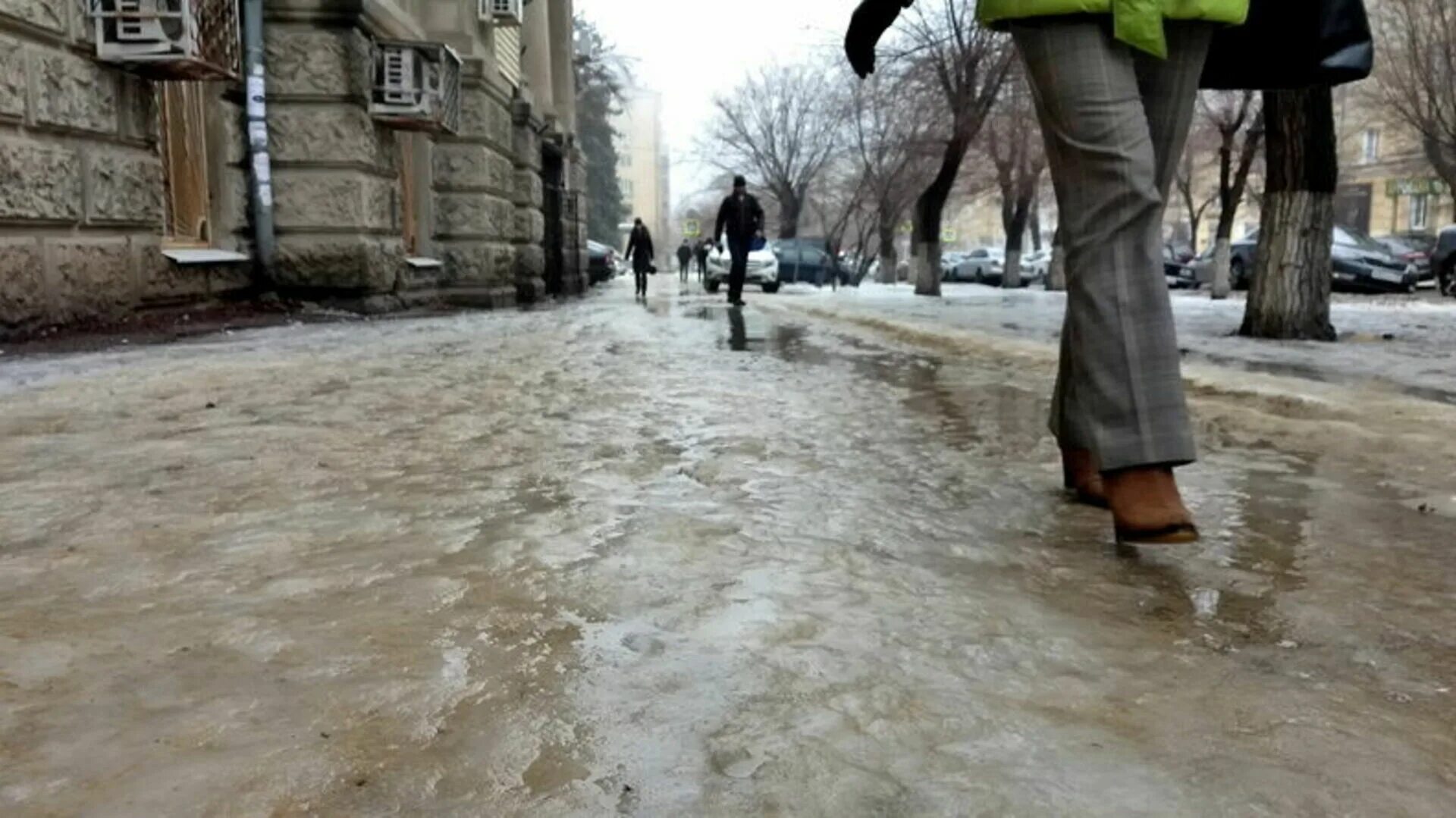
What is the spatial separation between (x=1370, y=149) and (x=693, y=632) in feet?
175

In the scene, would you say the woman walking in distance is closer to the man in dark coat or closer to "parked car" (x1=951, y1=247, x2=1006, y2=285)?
the man in dark coat

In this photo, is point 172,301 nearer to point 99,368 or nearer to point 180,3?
point 180,3

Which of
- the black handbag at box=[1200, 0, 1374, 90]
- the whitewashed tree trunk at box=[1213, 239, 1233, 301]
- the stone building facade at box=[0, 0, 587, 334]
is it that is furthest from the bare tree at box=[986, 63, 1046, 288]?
the black handbag at box=[1200, 0, 1374, 90]

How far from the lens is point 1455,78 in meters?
19.7

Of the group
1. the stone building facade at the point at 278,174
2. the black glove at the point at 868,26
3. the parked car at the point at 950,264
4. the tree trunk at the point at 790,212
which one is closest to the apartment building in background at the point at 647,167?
the parked car at the point at 950,264

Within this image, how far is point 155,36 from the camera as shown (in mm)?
7258

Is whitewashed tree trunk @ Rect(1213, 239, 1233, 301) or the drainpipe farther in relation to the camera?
whitewashed tree trunk @ Rect(1213, 239, 1233, 301)

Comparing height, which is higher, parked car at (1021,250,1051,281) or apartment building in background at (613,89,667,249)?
apartment building in background at (613,89,667,249)

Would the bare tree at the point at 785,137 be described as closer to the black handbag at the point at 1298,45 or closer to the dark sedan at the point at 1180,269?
the dark sedan at the point at 1180,269

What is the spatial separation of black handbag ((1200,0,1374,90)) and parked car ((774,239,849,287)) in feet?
109

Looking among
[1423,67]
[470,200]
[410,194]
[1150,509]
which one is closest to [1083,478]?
[1150,509]

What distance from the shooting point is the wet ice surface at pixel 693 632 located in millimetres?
1251

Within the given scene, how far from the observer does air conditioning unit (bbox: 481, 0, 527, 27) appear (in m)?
14.7

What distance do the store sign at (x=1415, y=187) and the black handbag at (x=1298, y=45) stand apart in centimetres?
3949
